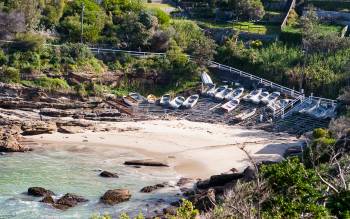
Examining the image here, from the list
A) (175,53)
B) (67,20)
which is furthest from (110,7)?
(175,53)

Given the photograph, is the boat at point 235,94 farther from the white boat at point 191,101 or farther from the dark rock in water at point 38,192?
the dark rock in water at point 38,192

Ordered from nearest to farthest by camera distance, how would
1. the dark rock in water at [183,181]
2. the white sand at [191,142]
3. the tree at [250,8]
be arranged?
the dark rock in water at [183,181], the white sand at [191,142], the tree at [250,8]

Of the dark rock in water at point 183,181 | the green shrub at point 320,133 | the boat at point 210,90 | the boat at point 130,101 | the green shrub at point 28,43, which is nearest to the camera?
the dark rock in water at point 183,181

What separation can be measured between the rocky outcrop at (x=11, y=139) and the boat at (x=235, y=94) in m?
17.3

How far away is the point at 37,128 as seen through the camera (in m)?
47.2

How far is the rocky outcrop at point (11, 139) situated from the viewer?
43.3m

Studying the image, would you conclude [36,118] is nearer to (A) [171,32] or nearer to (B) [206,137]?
(B) [206,137]

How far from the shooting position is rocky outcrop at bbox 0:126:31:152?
43.3 m

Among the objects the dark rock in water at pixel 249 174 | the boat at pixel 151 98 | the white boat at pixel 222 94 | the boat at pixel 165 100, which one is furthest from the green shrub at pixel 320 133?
the boat at pixel 151 98

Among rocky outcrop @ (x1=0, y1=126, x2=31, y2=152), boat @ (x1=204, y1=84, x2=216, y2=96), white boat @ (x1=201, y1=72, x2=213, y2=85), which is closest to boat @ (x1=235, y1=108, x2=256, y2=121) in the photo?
boat @ (x1=204, y1=84, x2=216, y2=96)

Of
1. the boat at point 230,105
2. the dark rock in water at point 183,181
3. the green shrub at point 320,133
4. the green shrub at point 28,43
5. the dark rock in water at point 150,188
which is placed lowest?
the dark rock in water at point 183,181

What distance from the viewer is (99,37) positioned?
61812 mm

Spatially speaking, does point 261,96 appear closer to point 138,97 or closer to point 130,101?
point 138,97

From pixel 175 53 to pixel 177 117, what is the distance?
9289 mm
